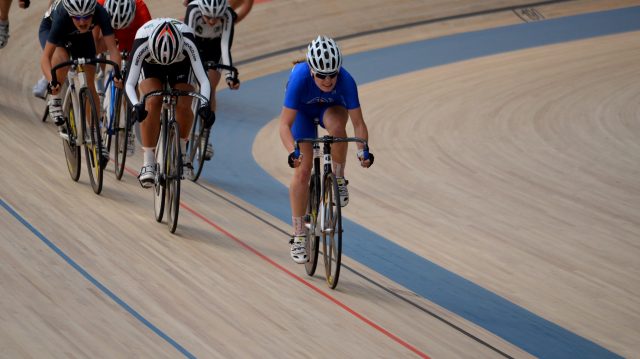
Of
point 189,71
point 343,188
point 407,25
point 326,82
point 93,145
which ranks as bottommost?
point 93,145

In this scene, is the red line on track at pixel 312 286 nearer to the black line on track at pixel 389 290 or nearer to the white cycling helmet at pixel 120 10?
the black line on track at pixel 389 290

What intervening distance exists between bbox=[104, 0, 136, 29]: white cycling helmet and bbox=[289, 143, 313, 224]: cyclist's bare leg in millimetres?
2133

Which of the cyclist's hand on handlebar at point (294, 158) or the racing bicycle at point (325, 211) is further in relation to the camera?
the racing bicycle at point (325, 211)

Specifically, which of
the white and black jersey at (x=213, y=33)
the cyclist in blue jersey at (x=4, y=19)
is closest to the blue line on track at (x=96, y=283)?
the white and black jersey at (x=213, y=33)

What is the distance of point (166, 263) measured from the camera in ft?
18.4

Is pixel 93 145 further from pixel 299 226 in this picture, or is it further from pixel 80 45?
pixel 299 226

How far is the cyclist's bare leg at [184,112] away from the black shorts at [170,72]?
4cm

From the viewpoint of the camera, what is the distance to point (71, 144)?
6.78 m

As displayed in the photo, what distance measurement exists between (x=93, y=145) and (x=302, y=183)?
5.57 feet

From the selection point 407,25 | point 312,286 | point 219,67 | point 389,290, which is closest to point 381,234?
point 389,290

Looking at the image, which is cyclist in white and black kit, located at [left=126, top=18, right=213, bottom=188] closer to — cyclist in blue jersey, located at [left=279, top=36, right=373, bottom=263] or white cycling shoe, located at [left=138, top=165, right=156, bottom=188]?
white cycling shoe, located at [left=138, top=165, right=156, bottom=188]

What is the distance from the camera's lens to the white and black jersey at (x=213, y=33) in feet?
23.4

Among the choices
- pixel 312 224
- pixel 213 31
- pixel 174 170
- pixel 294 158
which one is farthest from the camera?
pixel 213 31

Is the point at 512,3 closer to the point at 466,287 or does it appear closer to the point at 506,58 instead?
the point at 506,58
